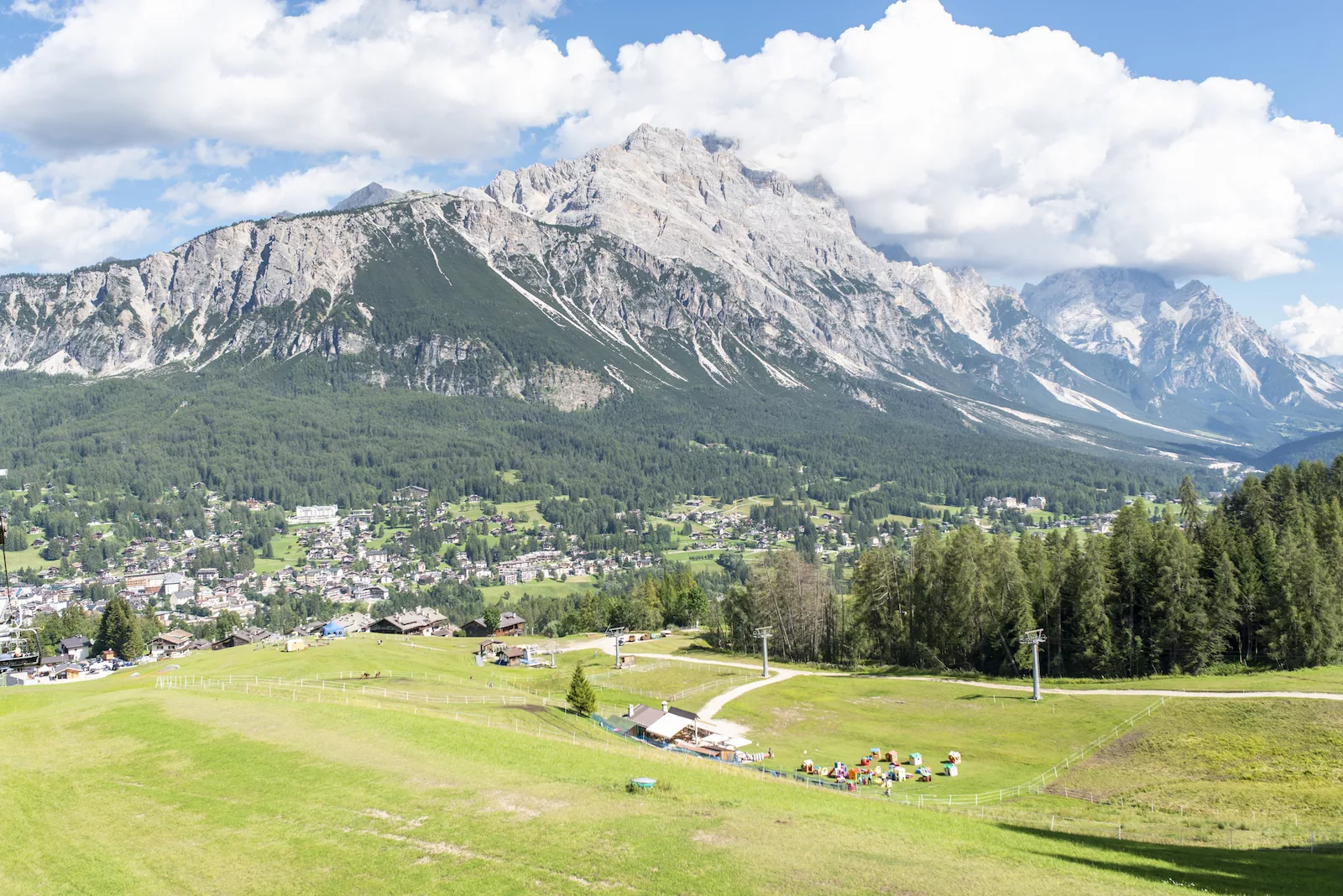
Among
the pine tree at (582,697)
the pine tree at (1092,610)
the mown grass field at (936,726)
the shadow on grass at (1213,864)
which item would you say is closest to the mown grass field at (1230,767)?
the mown grass field at (936,726)

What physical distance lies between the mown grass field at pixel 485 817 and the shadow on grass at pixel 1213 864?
16cm

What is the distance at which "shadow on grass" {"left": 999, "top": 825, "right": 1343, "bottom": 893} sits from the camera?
3152 cm

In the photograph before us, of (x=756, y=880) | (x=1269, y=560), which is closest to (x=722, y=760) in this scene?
(x=756, y=880)

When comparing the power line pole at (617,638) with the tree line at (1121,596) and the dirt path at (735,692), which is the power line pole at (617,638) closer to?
the dirt path at (735,692)

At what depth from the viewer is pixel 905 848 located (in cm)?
3494

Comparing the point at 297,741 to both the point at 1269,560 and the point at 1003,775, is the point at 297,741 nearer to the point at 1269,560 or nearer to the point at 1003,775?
the point at 1003,775

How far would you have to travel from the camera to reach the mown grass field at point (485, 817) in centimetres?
3119

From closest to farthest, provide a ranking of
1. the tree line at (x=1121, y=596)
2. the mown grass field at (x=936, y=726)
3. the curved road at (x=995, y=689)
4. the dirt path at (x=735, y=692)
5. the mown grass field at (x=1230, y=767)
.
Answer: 1. the mown grass field at (x=1230, y=767)
2. the mown grass field at (x=936, y=726)
3. the curved road at (x=995, y=689)
4. the dirt path at (x=735, y=692)
5. the tree line at (x=1121, y=596)

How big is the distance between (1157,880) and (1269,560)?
66263mm

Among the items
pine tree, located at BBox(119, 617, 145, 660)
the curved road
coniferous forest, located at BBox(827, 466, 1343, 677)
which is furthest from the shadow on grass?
pine tree, located at BBox(119, 617, 145, 660)

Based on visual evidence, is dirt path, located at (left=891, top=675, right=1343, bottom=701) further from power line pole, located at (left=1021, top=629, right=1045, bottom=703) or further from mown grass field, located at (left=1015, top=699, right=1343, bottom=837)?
power line pole, located at (left=1021, top=629, right=1045, bottom=703)

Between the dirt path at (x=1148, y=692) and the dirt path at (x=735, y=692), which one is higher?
the dirt path at (x=1148, y=692)

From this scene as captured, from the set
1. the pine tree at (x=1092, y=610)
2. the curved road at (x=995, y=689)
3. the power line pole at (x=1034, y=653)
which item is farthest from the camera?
the pine tree at (x=1092, y=610)

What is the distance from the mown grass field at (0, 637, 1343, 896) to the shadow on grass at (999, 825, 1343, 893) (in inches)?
6.2
